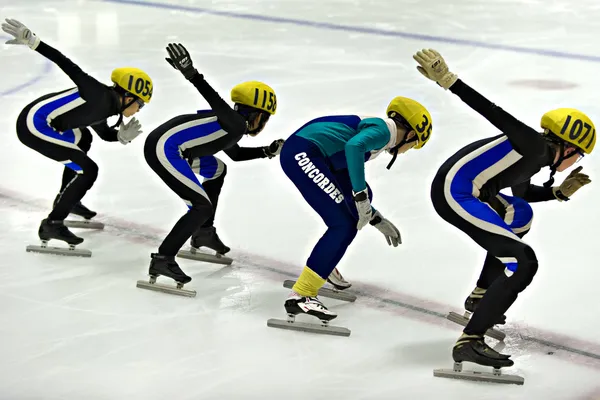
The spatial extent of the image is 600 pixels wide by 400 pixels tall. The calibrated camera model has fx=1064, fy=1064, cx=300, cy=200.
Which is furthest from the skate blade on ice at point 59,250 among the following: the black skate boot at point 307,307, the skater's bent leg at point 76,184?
the black skate boot at point 307,307

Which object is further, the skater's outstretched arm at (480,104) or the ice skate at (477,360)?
the ice skate at (477,360)

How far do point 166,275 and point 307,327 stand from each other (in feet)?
3.38

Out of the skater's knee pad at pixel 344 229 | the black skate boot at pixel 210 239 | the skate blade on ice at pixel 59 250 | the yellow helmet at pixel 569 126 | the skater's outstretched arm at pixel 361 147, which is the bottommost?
the skate blade on ice at pixel 59 250

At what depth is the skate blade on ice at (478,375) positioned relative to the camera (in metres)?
5.17

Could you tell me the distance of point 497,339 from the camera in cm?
568

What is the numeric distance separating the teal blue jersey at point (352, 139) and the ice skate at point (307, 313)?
0.74m

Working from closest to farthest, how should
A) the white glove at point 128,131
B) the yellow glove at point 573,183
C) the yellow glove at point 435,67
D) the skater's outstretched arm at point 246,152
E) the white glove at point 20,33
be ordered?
the yellow glove at point 435,67 < the yellow glove at point 573,183 < the white glove at point 20,33 < the skater's outstretched arm at point 246,152 < the white glove at point 128,131

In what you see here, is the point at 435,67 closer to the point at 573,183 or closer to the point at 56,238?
the point at 573,183

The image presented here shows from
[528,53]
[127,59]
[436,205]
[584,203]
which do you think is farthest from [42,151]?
[528,53]

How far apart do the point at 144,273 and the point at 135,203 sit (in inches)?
54.6

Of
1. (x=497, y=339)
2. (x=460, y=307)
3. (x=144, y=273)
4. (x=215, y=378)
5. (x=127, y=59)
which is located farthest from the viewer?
(x=127, y=59)

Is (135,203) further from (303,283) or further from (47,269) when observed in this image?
(303,283)

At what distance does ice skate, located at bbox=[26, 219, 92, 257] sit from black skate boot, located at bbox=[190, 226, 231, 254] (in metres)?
0.73

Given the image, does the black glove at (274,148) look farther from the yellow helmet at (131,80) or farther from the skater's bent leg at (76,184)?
the skater's bent leg at (76,184)
